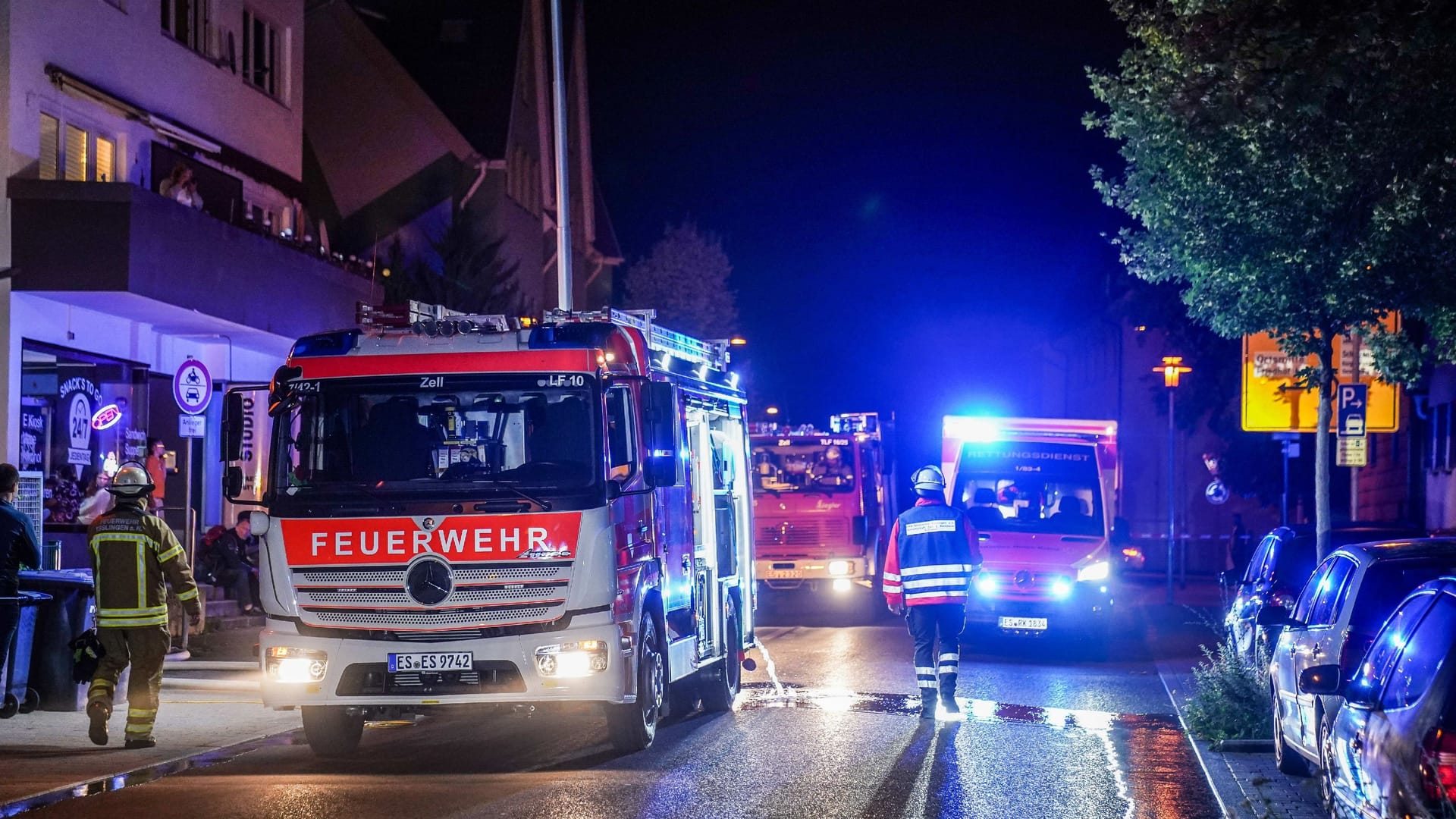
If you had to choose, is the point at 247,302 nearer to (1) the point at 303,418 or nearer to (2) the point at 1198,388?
(1) the point at 303,418

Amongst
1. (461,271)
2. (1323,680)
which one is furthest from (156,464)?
(1323,680)

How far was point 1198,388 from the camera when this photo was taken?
142ft

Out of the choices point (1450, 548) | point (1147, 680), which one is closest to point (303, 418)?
point (1450, 548)

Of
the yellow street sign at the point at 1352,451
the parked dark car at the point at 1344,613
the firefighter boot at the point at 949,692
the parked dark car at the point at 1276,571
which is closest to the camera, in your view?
the parked dark car at the point at 1344,613

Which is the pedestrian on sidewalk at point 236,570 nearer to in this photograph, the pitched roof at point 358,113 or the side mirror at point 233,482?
the side mirror at point 233,482

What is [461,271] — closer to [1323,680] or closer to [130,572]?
[130,572]

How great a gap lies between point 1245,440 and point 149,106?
3080 cm

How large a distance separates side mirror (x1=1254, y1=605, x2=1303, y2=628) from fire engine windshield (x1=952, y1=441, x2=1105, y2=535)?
351 inches

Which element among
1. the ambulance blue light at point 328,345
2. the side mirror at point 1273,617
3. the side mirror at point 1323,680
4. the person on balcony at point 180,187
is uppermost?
the person on balcony at point 180,187

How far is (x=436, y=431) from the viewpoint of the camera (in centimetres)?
1141

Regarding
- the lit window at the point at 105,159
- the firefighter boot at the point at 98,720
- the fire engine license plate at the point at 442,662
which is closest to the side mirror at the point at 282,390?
the fire engine license plate at the point at 442,662

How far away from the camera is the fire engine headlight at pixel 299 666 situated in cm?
1107

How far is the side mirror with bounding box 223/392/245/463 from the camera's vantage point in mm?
11039

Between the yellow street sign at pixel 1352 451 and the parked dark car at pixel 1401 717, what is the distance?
1176 centimetres
